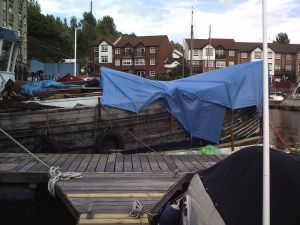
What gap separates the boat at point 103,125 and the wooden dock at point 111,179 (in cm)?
207

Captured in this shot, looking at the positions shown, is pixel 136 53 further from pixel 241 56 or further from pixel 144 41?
pixel 241 56

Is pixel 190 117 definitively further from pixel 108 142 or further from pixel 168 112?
pixel 108 142

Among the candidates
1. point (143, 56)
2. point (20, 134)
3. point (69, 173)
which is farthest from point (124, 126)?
point (143, 56)

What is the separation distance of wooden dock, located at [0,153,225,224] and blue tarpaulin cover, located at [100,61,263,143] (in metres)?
2.95

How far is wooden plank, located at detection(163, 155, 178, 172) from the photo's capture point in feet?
36.6

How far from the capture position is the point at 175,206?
7.27 metres

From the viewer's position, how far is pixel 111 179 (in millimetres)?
9859

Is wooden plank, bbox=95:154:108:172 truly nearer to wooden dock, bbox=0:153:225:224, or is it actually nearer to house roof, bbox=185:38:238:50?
wooden dock, bbox=0:153:225:224

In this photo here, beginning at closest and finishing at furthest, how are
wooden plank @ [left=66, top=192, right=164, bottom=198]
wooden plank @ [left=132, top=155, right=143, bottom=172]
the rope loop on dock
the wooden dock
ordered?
the wooden dock
wooden plank @ [left=66, top=192, right=164, bottom=198]
the rope loop on dock
wooden plank @ [left=132, top=155, right=143, bottom=172]

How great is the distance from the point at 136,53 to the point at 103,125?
9063cm

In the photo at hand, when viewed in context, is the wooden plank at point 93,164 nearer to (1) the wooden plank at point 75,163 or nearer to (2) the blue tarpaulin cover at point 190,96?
(1) the wooden plank at point 75,163

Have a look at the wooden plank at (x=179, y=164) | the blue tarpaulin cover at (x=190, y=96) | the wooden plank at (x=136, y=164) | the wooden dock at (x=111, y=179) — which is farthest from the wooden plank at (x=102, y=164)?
the blue tarpaulin cover at (x=190, y=96)

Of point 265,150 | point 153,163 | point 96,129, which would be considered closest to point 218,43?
point 96,129

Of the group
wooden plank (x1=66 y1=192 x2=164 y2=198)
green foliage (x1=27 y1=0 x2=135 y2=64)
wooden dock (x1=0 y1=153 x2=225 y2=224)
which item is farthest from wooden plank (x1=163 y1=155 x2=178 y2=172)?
green foliage (x1=27 y1=0 x2=135 y2=64)
